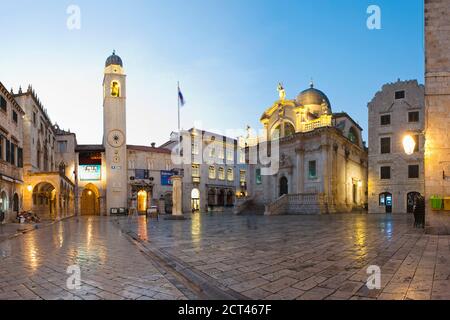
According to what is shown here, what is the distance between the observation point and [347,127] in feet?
148

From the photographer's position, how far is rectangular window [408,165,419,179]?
31.5 metres

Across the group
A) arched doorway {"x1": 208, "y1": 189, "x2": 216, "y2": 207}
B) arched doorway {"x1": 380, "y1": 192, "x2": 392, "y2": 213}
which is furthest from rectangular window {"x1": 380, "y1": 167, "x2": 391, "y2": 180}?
arched doorway {"x1": 208, "y1": 189, "x2": 216, "y2": 207}

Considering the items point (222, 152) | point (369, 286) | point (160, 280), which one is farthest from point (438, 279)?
point (222, 152)

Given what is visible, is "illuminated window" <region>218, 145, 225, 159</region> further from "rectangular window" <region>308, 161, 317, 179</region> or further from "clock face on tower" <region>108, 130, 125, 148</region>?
"rectangular window" <region>308, 161, 317, 179</region>

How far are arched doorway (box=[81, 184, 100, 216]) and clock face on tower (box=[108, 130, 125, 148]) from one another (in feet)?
22.2

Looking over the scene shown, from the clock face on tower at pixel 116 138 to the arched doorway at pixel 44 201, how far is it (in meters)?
9.55

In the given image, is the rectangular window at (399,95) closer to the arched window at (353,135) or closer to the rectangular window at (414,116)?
the rectangular window at (414,116)

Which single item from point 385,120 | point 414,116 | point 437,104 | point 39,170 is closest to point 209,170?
point 39,170

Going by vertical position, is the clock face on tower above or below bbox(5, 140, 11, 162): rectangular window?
above


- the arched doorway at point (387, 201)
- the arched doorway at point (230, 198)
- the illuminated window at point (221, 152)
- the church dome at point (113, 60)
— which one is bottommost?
the arched doorway at point (230, 198)

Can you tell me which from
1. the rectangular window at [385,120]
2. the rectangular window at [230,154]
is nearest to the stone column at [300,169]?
the rectangular window at [385,120]

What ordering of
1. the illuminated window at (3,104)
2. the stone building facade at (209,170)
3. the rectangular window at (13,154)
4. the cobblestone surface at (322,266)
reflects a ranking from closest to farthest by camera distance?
the cobblestone surface at (322,266) → the illuminated window at (3,104) → the rectangular window at (13,154) → the stone building facade at (209,170)

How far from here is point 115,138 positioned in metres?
44.4

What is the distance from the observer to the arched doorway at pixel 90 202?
4578 centimetres
